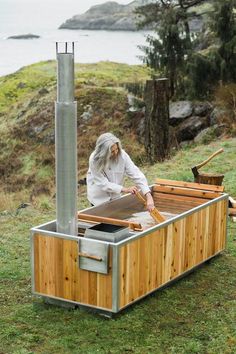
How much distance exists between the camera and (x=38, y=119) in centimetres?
2236

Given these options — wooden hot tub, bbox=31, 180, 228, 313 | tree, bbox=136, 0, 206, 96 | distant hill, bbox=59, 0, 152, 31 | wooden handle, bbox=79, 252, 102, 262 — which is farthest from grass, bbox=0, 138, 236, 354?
distant hill, bbox=59, 0, 152, 31

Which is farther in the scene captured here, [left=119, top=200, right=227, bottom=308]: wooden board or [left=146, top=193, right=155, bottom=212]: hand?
[left=146, top=193, right=155, bottom=212]: hand

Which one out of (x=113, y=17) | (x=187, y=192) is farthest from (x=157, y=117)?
(x=113, y=17)

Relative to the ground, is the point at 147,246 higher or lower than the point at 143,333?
higher

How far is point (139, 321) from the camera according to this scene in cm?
561

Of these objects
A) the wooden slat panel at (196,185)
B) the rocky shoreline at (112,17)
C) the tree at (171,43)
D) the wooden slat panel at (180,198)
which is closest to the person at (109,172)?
the wooden slat panel at (180,198)

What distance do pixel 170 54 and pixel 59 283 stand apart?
1513 centimetres

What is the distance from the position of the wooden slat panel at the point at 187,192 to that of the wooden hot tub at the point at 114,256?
0.35m

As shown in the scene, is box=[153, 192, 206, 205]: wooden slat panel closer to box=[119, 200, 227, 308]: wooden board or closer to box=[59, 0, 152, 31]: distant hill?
box=[119, 200, 227, 308]: wooden board

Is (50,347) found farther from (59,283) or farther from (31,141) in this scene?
(31,141)

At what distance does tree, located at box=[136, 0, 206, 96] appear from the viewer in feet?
64.2

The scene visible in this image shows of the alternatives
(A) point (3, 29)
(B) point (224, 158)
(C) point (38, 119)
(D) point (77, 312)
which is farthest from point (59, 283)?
(C) point (38, 119)

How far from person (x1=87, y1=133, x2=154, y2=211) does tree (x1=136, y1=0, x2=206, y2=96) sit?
43.0 feet

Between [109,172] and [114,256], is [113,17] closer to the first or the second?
[109,172]
